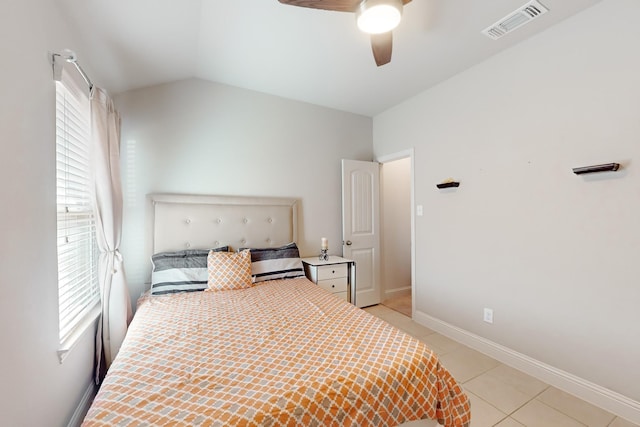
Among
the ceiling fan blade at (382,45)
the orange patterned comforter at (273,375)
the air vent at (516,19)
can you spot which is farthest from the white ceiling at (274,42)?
the orange patterned comforter at (273,375)

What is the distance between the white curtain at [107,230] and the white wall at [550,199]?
9.76 ft

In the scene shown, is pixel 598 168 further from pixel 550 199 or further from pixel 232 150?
pixel 232 150

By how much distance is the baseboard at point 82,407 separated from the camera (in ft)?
5.11

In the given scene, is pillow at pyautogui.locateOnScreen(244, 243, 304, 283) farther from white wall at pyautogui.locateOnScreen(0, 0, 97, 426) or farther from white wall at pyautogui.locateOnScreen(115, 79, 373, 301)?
white wall at pyautogui.locateOnScreen(0, 0, 97, 426)

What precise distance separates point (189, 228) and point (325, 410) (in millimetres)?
2167

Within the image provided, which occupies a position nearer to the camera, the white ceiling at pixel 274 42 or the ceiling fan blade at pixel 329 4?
the ceiling fan blade at pixel 329 4

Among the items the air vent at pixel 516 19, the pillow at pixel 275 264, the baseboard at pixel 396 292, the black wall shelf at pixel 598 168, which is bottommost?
the baseboard at pixel 396 292

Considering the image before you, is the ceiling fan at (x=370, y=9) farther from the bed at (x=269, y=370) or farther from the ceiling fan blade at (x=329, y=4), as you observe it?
the bed at (x=269, y=370)

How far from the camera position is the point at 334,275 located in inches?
117

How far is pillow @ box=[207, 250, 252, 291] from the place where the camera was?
229 centimetres

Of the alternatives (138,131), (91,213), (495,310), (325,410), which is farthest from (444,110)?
(91,213)

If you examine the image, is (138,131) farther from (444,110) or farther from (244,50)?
(444,110)

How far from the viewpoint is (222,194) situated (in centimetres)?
288

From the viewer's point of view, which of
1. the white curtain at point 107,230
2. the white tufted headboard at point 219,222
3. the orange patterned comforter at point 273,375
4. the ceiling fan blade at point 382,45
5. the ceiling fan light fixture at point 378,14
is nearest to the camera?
the orange patterned comforter at point 273,375
